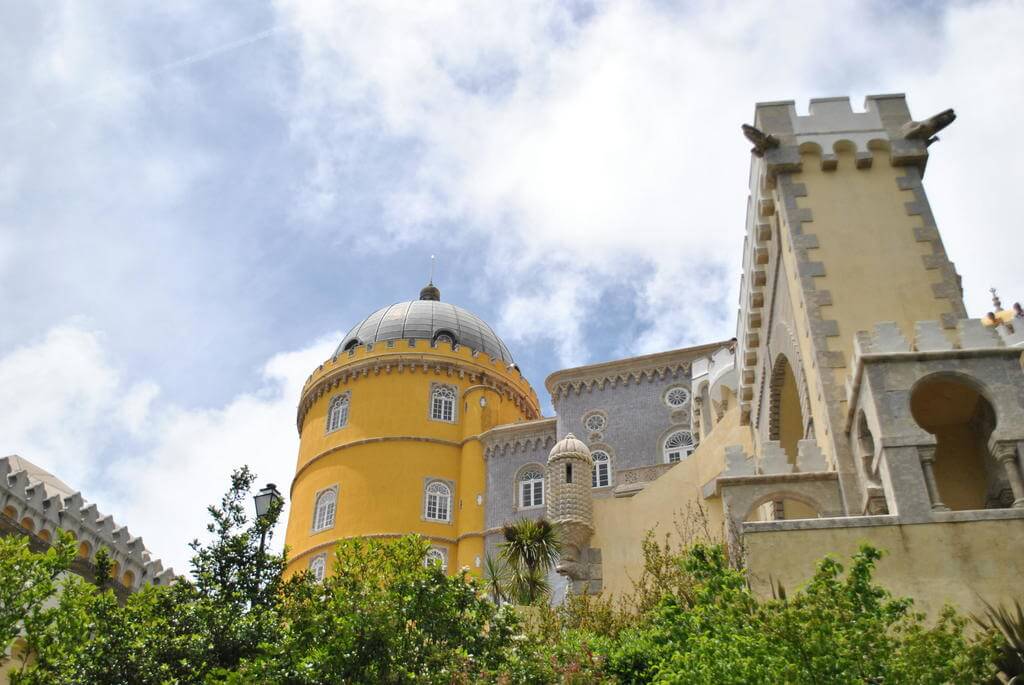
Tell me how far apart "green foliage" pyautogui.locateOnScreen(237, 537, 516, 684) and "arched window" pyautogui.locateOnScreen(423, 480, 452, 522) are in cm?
2586

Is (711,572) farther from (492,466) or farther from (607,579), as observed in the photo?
(492,466)

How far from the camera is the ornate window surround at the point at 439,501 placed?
1503 inches

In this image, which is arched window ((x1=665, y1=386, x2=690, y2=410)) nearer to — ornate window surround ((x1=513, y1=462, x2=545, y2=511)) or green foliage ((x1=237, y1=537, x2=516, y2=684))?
ornate window surround ((x1=513, y1=462, x2=545, y2=511))

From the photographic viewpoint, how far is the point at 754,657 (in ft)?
28.5

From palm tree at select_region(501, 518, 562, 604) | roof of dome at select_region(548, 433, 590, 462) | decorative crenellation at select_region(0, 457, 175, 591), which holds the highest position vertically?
roof of dome at select_region(548, 433, 590, 462)

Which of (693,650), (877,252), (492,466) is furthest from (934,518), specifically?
(492,466)

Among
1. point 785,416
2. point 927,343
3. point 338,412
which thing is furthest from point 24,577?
point 338,412

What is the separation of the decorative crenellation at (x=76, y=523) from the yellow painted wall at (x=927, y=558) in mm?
15020

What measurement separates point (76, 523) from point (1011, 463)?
2071 centimetres

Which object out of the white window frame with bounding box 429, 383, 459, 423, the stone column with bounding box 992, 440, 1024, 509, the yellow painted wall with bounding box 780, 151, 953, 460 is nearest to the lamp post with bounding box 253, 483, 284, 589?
the yellow painted wall with bounding box 780, 151, 953, 460

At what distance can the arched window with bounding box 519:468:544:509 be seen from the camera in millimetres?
37125

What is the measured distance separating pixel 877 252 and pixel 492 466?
25.1 metres

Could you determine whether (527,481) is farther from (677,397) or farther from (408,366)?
(408,366)

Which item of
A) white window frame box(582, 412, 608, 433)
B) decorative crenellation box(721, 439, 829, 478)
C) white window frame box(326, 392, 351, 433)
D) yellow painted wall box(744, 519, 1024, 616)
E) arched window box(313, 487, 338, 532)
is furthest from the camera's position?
white window frame box(326, 392, 351, 433)
